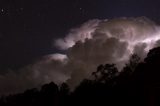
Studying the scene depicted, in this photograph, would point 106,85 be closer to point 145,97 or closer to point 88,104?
point 88,104

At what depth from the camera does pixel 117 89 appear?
61.6m

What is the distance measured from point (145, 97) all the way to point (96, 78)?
75.7 ft

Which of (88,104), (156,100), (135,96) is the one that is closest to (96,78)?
(88,104)

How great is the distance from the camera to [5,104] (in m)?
92.8

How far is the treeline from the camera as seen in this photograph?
176 feet

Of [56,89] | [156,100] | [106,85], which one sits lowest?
[156,100]

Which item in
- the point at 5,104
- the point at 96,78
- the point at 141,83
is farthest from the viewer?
the point at 5,104

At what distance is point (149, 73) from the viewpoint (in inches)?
2152

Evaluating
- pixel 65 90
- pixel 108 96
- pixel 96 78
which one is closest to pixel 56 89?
pixel 65 90

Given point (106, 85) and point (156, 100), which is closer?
point (156, 100)

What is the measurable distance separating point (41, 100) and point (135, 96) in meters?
29.4

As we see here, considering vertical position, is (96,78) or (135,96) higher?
(96,78)

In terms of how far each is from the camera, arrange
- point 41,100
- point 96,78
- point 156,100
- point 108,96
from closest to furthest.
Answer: point 156,100
point 108,96
point 96,78
point 41,100

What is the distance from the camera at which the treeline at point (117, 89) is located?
176ft
